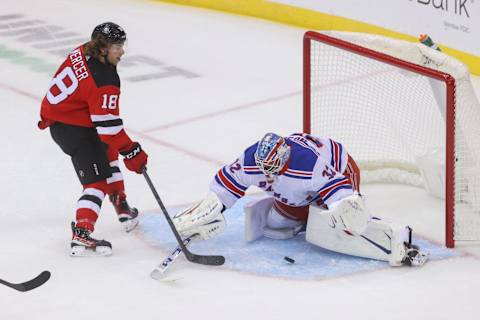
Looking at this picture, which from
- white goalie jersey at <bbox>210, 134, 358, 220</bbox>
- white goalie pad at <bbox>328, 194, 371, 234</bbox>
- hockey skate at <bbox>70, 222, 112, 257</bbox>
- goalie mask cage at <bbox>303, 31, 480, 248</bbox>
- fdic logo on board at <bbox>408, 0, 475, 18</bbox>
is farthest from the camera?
fdic logo on board at <bbox>408, 0, 475, 18</bbox>

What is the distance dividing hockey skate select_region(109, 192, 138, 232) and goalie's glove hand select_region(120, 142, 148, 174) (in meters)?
0.31

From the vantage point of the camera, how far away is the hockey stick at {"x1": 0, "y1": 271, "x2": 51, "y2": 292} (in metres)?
4.16

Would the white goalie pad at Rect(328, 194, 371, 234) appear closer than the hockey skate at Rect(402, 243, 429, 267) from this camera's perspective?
Yes

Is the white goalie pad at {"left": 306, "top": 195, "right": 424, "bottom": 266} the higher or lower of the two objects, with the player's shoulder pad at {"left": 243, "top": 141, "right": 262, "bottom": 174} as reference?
lower

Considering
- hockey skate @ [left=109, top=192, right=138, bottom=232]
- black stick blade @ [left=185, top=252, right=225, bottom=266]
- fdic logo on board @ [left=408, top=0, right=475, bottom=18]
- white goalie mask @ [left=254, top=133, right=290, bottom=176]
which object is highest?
fdic logo on board @ [left=408, top=0, right=475, bottom=18]

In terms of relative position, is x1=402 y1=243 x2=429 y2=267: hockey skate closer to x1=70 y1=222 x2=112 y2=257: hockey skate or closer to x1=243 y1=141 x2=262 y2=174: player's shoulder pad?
x1=243 y1=141 x2=262 y2=174: player's shoulder pad

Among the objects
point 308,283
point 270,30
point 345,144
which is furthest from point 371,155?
point 270,30

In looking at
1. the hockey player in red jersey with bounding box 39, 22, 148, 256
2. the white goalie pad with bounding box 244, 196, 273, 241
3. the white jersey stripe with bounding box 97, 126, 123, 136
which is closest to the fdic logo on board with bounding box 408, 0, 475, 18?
the white goalie pad with bounding box 244, 196, 273, 241

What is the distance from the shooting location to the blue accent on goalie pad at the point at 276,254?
4.50 meters

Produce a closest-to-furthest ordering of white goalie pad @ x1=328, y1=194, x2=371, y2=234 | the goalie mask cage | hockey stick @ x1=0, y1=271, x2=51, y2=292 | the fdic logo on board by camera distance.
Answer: hockey stick @ x1=0, y1=271, x2=51, y2=292
white goalie pad @ x1=328, y1=194, x2=371, y2=234
the goalie mask cage
the fdic logo on board

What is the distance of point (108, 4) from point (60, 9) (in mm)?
372

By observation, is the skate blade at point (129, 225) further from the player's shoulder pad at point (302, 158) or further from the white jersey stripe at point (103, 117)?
the player's shoulder pad at point (302, 158)

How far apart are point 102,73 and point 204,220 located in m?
0.70

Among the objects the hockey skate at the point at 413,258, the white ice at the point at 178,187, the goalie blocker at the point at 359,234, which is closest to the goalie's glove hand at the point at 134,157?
the white ice at the point at 178,187
